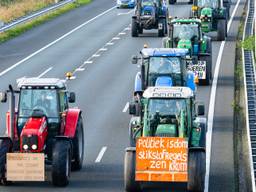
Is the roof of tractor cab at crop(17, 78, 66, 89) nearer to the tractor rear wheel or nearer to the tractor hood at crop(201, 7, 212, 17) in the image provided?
the tractor hood at crop(201, 7, 212, 17)

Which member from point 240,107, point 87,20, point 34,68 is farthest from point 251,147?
point 87,20

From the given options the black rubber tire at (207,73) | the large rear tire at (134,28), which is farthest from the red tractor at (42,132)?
the large rear tire at (134,28)

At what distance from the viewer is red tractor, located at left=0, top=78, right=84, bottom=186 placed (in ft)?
86.1

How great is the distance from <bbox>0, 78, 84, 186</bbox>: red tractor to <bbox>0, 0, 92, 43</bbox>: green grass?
31.3 m

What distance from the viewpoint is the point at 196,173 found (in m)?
25.3

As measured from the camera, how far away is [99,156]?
99.1ft

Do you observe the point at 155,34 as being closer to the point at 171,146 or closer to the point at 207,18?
the point at 207,18

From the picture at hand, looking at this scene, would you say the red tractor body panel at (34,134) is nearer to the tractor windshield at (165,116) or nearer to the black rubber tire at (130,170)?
the black rubber tire at (130,170)

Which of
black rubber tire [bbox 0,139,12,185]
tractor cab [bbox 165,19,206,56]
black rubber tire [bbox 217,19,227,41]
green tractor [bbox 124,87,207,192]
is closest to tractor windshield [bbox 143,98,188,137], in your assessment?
green tractor [bbox 124,87,207,192]

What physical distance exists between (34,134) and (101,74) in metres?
20.2

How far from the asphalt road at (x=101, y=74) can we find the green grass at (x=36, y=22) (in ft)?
1.92

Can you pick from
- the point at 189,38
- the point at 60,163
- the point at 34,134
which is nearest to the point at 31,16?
the point at 189,38

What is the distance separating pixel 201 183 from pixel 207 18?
33.6 meters

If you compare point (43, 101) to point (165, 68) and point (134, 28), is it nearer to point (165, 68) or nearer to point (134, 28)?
point (165, 68)
